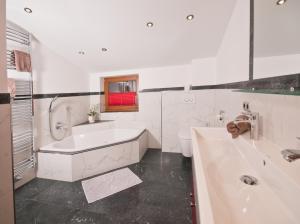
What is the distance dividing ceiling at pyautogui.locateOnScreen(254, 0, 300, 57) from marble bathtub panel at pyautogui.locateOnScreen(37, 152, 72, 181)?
2.43m

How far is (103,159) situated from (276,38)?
2.37m

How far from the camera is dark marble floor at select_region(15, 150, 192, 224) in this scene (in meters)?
1.48

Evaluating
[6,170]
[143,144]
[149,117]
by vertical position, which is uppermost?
[149,117]

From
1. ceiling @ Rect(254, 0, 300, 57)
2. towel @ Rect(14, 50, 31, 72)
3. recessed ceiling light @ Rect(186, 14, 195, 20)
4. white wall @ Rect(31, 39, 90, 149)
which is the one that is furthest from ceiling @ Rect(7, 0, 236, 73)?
ceiling @ Rect(254, 0, 300, 57)

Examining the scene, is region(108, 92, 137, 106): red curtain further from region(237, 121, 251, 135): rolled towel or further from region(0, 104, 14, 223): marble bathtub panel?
region(237, 121, 251, 135): rolled towel

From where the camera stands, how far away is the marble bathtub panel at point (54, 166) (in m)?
2.13

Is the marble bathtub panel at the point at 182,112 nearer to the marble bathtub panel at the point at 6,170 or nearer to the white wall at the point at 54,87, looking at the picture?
the white wall at the point at 54,87

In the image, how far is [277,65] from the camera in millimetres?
762

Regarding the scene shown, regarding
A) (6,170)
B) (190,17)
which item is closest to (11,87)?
(6,170)

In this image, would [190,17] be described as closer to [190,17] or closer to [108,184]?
[190,17]

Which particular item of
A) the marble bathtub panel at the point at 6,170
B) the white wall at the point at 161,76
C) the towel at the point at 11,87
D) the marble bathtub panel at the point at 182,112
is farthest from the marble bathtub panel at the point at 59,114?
the marble bathtub panel at the point at 182,112

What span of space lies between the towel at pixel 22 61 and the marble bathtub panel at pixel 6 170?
49.5 inches

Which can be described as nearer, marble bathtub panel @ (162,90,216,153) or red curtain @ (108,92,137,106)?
marble bathtub panel @ (162,90,216,153)

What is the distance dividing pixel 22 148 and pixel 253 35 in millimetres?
2971
